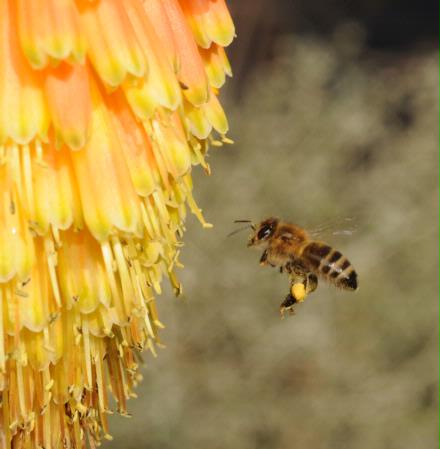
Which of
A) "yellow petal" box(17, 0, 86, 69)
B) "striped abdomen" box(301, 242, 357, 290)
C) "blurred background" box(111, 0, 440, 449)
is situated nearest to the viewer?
"yellow petal" box(17, 0, 86, 69)

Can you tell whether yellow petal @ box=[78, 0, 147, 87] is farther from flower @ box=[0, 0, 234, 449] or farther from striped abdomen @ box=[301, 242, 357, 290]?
striped abdomen @ box=[301, 242, 357, 290]

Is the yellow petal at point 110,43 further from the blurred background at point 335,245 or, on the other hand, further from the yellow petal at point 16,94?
the blurred background at point 335,245

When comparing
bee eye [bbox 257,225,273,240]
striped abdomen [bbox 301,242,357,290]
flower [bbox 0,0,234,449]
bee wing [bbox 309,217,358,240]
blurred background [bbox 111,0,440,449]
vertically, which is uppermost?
blurred background [bbox 111,0,440,449]

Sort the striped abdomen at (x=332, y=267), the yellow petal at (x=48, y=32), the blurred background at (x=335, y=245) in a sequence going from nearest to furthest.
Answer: the yellow petal at (x=48, y=32)
the striped abdomen at (x=332, y=267)
the blurred background at (x=335, y=245)

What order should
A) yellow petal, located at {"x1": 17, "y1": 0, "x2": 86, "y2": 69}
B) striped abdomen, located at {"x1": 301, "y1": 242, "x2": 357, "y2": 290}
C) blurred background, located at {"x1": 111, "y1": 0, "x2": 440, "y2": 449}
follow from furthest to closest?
blurred background, located at {"x1": 111, "y1": 0, "x2": 440, "y2": 449} < striped abdomen, located at {"x1": 301, "y1": 242, "x2": 357, "y2": 290} < yellow petal, located at {"x1": 17, "y1": 0, "x2": 86, "y2": 69}

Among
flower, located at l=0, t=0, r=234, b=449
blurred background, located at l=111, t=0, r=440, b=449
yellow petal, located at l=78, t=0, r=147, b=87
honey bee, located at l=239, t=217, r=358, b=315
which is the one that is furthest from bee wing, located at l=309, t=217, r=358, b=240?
blurred background, located at l=111, t=0, r=440, b=449

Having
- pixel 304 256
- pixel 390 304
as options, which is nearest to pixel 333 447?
pixel 390 304

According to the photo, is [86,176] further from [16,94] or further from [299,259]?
[299,259]

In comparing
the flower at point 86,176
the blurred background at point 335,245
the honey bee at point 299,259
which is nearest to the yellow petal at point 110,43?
the flower at point 86,176
